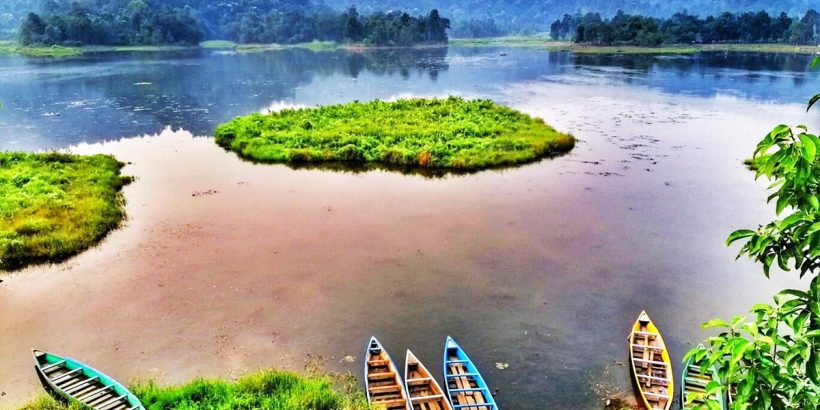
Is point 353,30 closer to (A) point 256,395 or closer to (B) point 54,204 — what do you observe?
(B) point 54,204

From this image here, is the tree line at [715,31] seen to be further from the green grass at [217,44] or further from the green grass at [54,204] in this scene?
the green grass at [54,204]

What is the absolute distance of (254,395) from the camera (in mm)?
13195

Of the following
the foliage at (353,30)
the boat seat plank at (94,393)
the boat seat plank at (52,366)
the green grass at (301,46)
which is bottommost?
the boat seat plank at (94,393)

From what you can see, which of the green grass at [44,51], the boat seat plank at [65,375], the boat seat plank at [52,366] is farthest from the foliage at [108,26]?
the boat seat plank at [65,375]

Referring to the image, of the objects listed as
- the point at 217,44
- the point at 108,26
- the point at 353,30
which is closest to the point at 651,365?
the point at 353,30

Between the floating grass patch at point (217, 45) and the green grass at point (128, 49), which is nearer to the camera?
the green grass at point (128, 49)

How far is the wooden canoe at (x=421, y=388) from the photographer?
40.4 feet

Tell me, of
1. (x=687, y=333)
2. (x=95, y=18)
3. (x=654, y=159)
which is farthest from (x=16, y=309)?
(x=95, y=18)

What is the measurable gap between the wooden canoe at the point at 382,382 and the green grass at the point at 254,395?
0.36 m

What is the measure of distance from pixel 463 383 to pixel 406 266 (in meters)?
7.79

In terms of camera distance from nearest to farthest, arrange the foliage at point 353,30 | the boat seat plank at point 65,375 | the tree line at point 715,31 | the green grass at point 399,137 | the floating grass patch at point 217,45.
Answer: the boat seat plank at point 65,375 < the green grass at point 399,137 < the tree line at point 715,31 < the foliage at point 353,30 < the floating grass patch at point 217,45

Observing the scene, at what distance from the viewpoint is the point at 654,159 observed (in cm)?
3541

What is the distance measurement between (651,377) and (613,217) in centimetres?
1333

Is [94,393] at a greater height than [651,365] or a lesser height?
greater
